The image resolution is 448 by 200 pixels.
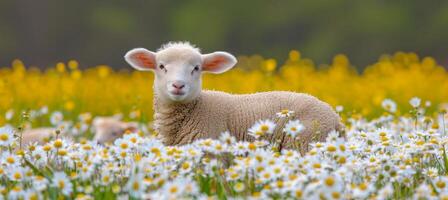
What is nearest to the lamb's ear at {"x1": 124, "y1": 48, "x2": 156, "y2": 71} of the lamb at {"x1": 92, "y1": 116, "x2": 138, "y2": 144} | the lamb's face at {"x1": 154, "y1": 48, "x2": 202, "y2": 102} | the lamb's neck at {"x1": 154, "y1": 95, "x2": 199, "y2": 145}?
the lamb's face at {"x1": 154, "y1": 48, "x2": 202, "y2": 102}

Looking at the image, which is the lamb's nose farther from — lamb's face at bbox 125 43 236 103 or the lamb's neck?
the lamb's neck

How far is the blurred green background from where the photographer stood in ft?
91.7

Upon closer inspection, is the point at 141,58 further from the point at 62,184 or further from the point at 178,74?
the point at 62,184

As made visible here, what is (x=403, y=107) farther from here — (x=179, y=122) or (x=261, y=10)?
(x=261, y=10)

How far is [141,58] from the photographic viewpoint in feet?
23.4

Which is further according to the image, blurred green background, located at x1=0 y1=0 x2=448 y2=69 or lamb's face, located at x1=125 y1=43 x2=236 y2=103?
blurred green background, located at x1=0 y1=0 x2=448 y2=69

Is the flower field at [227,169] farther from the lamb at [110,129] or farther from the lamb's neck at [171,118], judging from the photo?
the lamb at [110,129]

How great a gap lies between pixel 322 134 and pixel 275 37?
23003mm

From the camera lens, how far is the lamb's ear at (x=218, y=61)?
705cm

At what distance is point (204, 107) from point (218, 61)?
0.49 meters

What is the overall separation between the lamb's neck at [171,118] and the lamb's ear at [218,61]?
0.34 m

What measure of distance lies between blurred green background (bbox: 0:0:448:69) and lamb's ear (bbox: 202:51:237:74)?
19846mm

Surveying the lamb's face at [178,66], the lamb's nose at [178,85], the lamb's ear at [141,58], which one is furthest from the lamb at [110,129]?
the lamb's nose at [178,85]

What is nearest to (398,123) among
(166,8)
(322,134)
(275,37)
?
(322,134)
